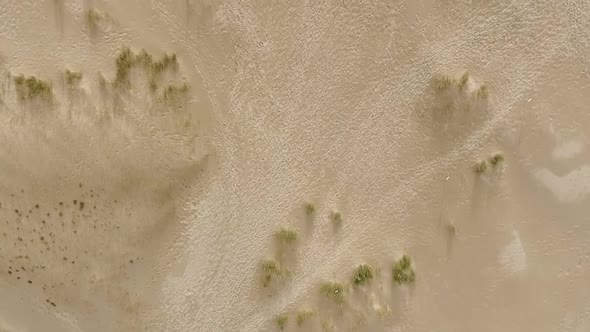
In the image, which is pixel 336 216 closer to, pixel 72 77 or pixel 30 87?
pixel 72 77

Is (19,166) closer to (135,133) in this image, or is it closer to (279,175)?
(135,133)

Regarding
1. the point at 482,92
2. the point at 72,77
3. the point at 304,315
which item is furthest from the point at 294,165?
the point at 72,77

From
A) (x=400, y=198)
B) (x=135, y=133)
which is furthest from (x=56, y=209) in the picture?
(x=400, y=198)

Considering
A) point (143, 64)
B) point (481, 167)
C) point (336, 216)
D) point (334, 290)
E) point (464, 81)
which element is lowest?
point (334, 290)

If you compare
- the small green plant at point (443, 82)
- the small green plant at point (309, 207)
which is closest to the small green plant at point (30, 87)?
the small green plant at point (309, 207)

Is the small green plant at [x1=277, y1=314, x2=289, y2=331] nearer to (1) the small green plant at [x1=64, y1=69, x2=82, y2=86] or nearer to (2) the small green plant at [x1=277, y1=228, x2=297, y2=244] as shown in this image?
(2) the small green plant at [x1=277, y1=228, x2=297, y2=244]
